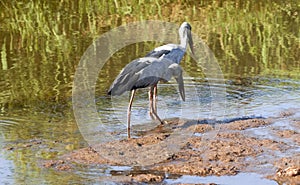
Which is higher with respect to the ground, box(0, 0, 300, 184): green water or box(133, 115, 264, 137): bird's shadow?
box(0, 0, 300, 184): green water

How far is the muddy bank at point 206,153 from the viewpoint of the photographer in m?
6.44

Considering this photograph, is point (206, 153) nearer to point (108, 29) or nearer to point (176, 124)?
point (176, 124)

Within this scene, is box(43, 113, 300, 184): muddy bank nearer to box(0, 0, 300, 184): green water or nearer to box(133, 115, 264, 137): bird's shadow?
box(133, 115, 264, 137): bird's shadow

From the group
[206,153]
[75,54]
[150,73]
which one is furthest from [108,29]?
[206,153]

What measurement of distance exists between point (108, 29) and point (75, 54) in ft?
6.12

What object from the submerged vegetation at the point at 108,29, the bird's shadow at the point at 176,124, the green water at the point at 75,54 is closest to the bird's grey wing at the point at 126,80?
the bird's shadow at the point at 176,124

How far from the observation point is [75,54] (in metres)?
11.8

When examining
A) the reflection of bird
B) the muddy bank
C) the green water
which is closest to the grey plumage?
the reflection of bird

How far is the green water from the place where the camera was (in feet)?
24.9

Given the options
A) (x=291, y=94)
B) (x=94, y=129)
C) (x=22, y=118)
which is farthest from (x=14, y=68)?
(x=291, y=94)

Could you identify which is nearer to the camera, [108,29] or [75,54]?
[75,54]

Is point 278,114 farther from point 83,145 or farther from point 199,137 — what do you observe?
point 83,145

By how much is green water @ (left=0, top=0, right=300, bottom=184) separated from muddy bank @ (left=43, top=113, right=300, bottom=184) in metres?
0.35

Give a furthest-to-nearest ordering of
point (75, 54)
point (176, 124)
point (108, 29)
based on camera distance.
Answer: point (108, 29)
point (75, 54)
point (176, 124)
